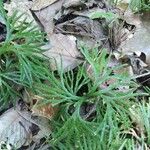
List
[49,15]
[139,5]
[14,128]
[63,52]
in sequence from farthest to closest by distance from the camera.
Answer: [139,5], [49,15], [63,52], [14,128]

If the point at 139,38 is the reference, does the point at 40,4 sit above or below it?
above

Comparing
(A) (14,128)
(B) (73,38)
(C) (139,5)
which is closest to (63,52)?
(B) (73,38)

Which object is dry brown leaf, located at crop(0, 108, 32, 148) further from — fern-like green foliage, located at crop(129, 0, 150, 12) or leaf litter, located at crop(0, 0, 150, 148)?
fern-like green foliage, located at crop(129, 0, 150, 12)

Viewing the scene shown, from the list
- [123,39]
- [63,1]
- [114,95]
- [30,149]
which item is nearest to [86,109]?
[114,95]

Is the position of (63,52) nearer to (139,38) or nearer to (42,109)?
(42,109)

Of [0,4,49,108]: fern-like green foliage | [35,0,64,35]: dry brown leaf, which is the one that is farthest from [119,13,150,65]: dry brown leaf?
[0,4,49,108]: fern-like green foliage

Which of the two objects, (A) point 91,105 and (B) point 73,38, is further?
(B) point 73,38

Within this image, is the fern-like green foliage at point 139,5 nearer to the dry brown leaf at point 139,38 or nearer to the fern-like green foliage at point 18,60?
the dry brown leaf at point 139,38
